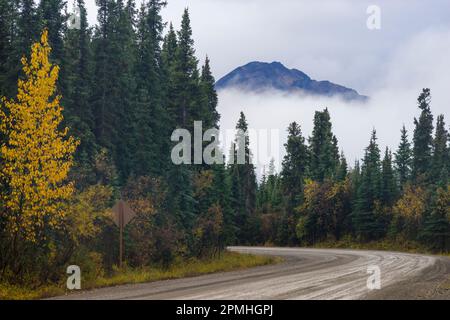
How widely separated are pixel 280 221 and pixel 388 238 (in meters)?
17.9

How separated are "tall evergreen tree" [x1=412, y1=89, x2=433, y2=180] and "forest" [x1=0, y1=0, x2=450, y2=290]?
5.98 metres

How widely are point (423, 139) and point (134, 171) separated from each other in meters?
72.2

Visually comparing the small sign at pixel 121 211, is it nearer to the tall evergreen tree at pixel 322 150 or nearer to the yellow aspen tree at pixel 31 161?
the yellow aspen tree at pixel 31 161

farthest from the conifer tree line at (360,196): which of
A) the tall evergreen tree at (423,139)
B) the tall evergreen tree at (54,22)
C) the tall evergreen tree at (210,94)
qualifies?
the tall evergreen tree at (54,22)

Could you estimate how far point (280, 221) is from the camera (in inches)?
3140

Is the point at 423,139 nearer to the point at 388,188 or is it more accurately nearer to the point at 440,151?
the point at 440,151

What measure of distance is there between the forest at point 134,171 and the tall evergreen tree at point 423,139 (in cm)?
598

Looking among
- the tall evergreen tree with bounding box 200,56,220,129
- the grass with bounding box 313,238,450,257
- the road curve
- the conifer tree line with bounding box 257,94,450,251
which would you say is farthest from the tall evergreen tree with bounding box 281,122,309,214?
the road curve

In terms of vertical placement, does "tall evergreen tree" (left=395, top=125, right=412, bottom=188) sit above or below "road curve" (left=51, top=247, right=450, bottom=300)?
above

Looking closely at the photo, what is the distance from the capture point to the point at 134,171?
40594mm

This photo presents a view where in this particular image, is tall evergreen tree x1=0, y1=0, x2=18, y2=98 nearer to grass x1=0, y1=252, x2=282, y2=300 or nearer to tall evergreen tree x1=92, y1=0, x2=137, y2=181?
tall evergreen tree x1=92, y1=0, x2=137, y2=181

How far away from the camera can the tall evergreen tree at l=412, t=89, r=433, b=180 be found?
9512cm

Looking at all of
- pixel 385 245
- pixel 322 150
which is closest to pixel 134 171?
pixel 385 245

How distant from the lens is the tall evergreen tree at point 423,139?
9512 cm
